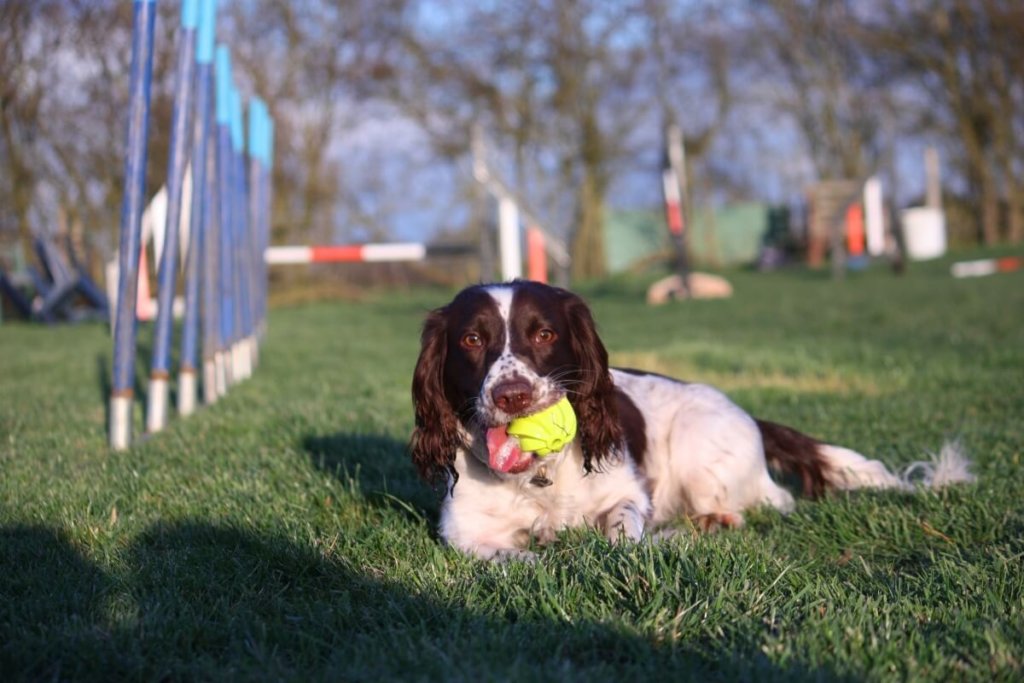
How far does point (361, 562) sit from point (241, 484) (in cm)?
107

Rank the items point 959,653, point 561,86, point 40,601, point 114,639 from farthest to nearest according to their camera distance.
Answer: point 561,86 → point 40,601 → point 114,639 → point 959,653

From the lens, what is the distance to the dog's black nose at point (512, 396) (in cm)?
317

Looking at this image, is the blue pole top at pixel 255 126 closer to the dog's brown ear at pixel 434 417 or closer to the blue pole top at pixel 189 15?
the blue pole top at pixel 189 15

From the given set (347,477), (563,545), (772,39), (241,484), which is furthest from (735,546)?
(772,39)

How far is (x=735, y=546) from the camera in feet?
10.3

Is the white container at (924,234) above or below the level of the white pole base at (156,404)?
above

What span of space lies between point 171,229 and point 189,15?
3.82 feet

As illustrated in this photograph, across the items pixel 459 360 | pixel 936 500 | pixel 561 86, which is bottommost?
pixel 936 500

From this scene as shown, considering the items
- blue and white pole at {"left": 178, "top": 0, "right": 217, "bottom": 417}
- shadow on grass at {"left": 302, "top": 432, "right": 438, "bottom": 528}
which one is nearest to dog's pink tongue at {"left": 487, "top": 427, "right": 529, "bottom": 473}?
shadow on grass at {"left": 302, "top": 432, "right": 438, "bottom": 528}

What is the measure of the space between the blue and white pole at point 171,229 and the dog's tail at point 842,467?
284 cm

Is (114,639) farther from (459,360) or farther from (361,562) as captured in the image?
(459,360)

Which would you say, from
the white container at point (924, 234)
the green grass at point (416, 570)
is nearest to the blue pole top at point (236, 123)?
the green grass at point (416, 570)

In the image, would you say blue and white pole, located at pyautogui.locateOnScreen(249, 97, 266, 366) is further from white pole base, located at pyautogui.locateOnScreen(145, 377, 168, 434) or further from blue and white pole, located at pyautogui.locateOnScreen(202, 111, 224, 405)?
white pole base, located at pyautogui.locateOnScreen(145, 377, 168, 434)

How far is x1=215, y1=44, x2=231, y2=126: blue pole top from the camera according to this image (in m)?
7.35
